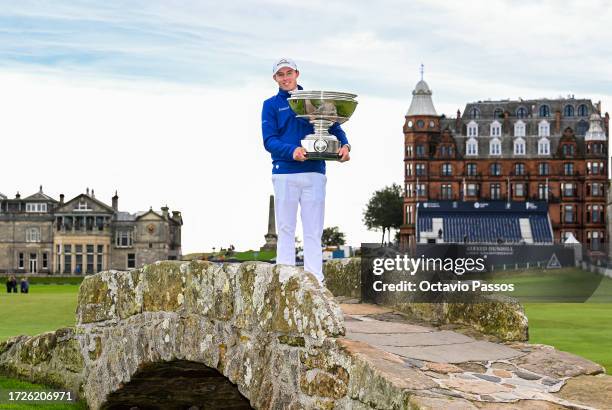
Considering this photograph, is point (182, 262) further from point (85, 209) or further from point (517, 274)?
point (85, 209)

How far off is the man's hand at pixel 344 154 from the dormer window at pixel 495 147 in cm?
11509

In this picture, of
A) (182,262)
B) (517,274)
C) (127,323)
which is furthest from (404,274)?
(517,274)

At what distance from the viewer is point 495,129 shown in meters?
124

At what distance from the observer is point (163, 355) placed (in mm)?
12047

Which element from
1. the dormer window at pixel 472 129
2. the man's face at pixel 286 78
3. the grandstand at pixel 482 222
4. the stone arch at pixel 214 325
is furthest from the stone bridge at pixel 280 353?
the dormer window at pixel 472 129

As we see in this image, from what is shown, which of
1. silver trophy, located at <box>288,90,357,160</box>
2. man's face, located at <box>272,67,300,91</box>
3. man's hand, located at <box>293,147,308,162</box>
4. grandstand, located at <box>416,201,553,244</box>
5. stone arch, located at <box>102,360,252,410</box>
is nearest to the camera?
silver trophy, located at <box>288,90,357,160</box>

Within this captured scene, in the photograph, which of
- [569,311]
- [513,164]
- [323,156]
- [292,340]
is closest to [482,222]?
[513,164]

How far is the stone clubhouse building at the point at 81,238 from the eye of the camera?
129 m

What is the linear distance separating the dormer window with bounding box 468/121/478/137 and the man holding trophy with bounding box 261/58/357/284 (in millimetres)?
115043

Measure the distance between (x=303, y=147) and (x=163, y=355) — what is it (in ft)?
11.0

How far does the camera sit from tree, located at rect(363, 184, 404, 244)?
14025cm

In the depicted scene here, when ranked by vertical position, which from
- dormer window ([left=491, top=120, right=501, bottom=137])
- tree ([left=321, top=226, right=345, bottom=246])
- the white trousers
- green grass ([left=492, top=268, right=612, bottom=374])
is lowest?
green grass ([left=492, top=268, right=612, bottom=374])

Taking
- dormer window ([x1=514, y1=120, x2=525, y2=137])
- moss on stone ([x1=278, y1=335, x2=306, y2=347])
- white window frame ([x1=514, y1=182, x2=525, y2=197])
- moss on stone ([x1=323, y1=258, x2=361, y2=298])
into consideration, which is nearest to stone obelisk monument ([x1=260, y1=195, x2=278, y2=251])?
white window frame ([x1=514, y1=182, x2=525, y2=197])

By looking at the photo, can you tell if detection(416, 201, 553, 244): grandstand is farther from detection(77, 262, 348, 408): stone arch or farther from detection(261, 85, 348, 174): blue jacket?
detection(261, 85, 348, 174): blue jacket
